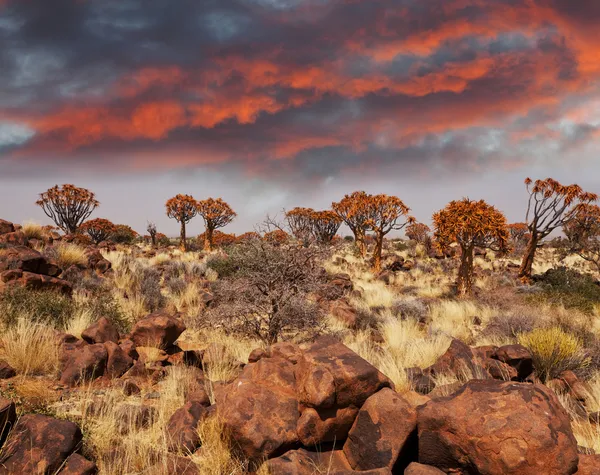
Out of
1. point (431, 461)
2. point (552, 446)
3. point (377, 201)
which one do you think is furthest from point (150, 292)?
point (377, 201)

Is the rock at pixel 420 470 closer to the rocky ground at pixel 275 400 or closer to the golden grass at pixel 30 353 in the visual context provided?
the rocky ground at pixel 275 400

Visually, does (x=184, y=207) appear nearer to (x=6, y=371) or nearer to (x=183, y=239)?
(x=183, y=239)

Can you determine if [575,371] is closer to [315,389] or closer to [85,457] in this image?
[315,389]

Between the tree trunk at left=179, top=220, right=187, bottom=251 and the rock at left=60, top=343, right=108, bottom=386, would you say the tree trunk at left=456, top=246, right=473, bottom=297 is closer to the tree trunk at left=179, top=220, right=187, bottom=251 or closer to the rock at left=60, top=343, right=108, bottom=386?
the rock at left=60, top=343, right=108, bottom=386

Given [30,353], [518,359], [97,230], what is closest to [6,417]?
[30,353]

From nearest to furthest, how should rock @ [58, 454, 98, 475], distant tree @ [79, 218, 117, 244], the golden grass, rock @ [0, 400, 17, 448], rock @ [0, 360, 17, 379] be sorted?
rock @ [58, 454, 98, 475] → rock @ [0, 400, 17, 448] → rock @ [0, 360, 17, 379] → the golden grass → distant tree @ [79, 218, 117, 244]

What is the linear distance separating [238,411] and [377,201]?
2536 centimetres

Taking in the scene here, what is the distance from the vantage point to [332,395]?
3.68 metres

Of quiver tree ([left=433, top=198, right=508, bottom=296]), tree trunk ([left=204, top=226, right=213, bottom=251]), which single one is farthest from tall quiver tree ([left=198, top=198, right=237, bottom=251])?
quiver tree ([left=433, top=198, right=508, bottom=296])

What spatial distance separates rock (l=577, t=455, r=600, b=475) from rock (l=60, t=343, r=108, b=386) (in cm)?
584

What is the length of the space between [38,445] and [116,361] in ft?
8.49

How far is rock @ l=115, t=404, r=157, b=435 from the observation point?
4.29m

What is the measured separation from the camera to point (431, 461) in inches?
133

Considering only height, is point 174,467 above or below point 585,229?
below
